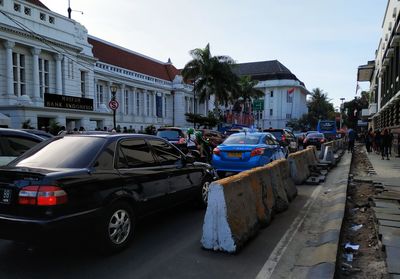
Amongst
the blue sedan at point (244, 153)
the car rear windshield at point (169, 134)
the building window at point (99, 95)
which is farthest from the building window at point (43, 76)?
the blue sedan at point (244, 153)

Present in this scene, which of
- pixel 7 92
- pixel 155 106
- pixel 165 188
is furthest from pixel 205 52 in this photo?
pixel 165 188

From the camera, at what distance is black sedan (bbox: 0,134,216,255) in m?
4.09

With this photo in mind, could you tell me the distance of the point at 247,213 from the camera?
17.9 ft

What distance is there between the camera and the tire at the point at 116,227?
15.0 feet

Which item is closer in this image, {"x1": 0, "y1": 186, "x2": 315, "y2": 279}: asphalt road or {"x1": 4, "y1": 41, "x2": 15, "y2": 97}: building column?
{"x1": 0, "y1": 186, "x2": 315, "y2": 279}: asphalt road

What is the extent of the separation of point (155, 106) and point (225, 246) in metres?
46.4

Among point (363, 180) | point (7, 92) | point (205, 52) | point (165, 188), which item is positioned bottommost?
point (363, 180)

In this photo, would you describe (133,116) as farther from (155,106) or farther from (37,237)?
(37,237)

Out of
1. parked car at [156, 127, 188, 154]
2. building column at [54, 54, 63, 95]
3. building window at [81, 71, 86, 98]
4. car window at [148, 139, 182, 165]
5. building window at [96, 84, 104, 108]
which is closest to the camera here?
car window at [148, 139, 182, 165]

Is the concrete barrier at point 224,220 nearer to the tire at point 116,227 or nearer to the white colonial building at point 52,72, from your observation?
the tire at point 116,227

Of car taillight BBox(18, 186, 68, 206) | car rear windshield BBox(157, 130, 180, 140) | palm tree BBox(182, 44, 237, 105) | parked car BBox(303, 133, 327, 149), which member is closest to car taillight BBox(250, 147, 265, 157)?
car rear windshield BBox(157, 130, 180, 140)

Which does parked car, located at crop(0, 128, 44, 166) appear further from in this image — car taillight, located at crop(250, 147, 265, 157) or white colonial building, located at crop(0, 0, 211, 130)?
white colonial building, located at crop(0, 0, 211, 130)

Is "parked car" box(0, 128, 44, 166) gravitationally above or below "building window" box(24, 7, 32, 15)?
below

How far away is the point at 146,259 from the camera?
185 inches
